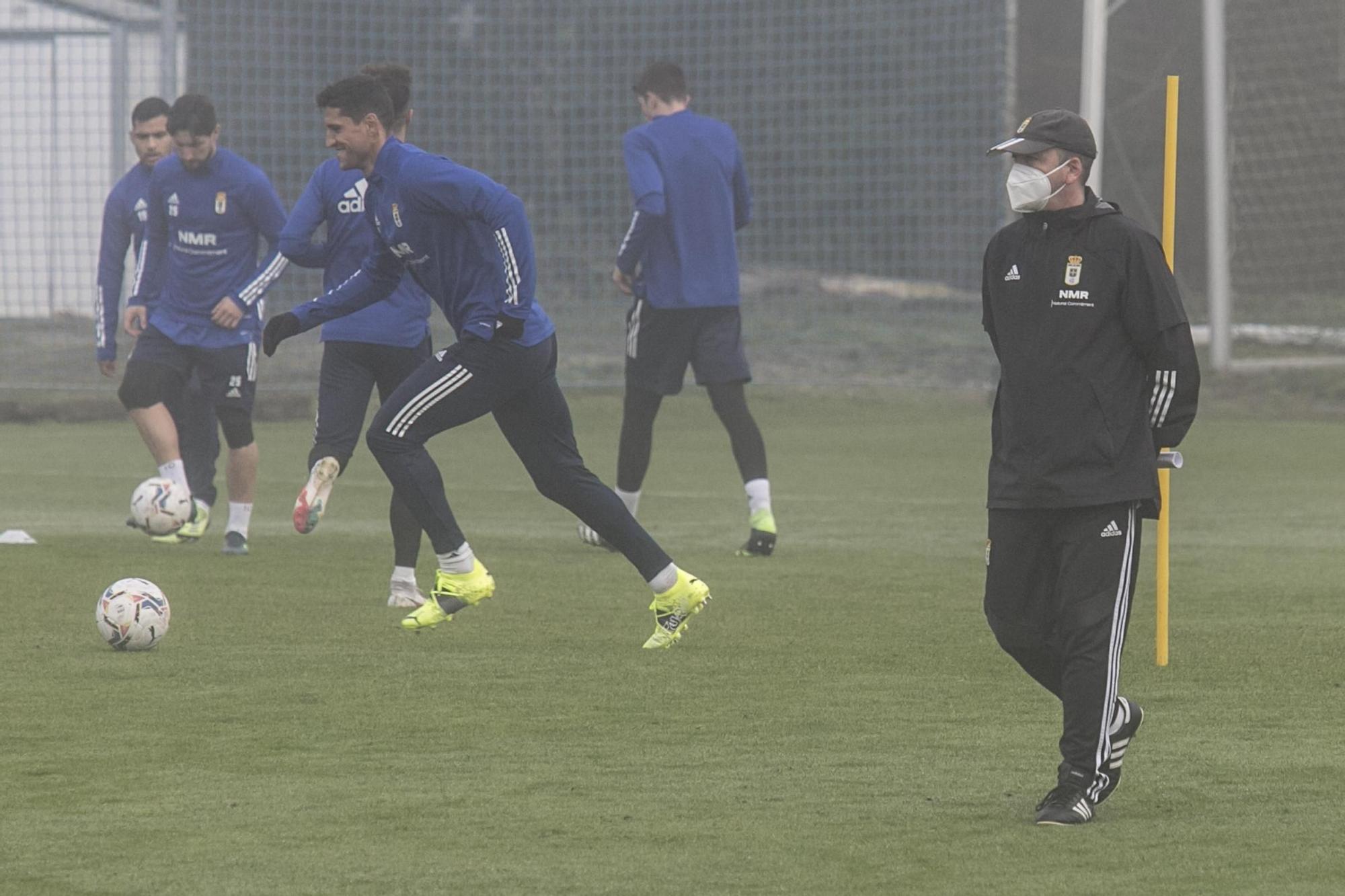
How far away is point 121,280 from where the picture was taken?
11.2 m

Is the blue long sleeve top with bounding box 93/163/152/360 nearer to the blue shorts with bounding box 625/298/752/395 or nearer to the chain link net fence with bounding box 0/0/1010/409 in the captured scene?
the blue shorts with bounding box 625/298/752/395

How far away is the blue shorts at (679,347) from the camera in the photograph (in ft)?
34.6

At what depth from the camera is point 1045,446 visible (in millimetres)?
4961

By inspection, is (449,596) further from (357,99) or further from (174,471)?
(174,471)

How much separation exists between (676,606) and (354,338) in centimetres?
212

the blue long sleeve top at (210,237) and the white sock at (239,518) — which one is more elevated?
the blue long sleeve top at (210,237)

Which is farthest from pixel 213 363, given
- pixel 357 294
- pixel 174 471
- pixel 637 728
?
pixel 637 728

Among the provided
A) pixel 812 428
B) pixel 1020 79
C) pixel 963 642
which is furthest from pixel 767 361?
pixel 963 642

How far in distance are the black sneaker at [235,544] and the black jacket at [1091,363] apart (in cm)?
581

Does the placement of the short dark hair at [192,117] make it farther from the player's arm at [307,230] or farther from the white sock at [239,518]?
the white sock at [239,518]

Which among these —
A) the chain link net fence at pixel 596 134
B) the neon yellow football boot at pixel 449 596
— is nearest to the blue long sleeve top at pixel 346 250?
the neon yellow football boot at pixel 449 596

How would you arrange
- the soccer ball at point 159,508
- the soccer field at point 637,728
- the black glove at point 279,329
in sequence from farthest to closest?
the soccer ball at point 159,508 < the black glove at point 279,329 < the soccer field at point 637,728

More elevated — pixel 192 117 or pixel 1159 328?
pixel 192 117

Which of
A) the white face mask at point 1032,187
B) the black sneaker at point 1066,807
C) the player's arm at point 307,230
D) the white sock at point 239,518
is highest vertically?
the white face mask at point 1032,187
